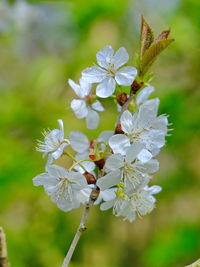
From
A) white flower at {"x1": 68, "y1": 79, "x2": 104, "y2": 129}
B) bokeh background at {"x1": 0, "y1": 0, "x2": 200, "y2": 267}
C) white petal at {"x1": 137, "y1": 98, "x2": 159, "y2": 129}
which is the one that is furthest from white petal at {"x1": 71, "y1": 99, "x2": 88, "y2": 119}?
bokeh background at {"x1": 0, "y1": 0, "x2": 200, "y2": 267}

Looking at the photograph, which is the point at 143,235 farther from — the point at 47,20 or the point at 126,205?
the point at 126,205

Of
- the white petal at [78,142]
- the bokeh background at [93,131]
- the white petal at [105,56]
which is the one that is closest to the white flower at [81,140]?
the white petal at [78,142]

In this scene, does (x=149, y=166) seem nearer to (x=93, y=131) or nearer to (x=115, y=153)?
(x=115, y=153)

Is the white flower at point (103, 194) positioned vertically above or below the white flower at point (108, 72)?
below

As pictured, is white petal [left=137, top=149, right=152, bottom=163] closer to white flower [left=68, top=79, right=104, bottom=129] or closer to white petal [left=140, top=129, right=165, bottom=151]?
white petal [left=140, top=129, right=165, bottom=151]

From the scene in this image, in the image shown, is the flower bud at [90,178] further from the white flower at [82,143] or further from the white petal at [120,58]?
the white petal at [120,58]
